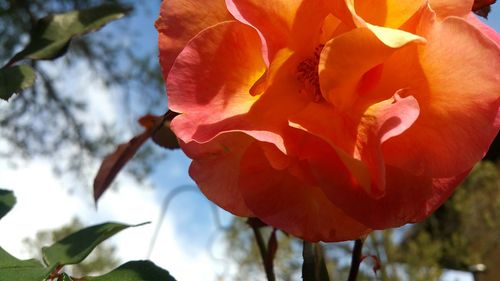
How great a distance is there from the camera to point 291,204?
0.28m

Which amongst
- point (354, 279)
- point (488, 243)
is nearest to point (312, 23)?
point (354, 279)

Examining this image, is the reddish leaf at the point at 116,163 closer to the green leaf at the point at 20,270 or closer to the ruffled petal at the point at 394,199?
the green leaf at the point at 20,270

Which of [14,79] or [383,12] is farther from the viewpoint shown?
[14,79]

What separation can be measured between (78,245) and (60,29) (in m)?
0.19

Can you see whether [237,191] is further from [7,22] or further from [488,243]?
[7,22]

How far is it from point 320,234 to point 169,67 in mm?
114

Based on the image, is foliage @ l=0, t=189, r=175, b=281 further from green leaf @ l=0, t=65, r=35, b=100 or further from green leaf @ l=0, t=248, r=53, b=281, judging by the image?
green leaf @ l=0, t=65, r=35, b=100

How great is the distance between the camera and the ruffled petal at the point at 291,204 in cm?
28

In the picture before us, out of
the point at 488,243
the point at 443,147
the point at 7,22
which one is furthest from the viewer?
the point at 7,22

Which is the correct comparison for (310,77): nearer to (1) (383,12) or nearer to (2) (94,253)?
(1) (383,12)

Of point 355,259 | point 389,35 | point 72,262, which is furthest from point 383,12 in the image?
point 72,262

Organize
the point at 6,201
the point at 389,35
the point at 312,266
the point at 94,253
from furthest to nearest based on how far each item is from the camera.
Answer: the point at 94,253 < the point at 6,201 < the point at 312,266 < the point at 389,35

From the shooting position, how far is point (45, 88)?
12.0 feet

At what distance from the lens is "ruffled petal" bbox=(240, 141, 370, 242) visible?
0.28m
